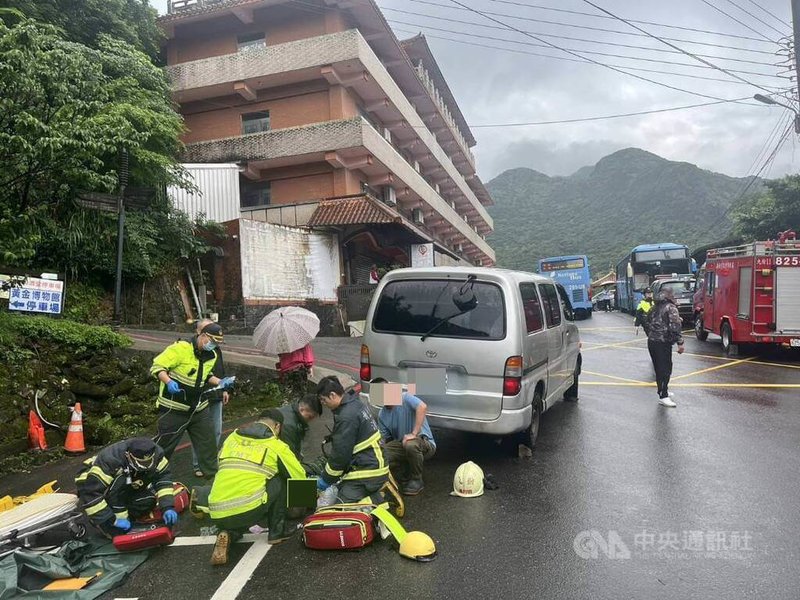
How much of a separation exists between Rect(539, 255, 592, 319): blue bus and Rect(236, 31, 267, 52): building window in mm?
17540

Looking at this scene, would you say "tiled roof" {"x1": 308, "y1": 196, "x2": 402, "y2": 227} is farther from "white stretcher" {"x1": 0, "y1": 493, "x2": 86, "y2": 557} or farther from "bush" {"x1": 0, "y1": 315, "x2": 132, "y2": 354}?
"white stretcher" {"x1": 0, "y1": 493, "x2": 86, "y2": 557}

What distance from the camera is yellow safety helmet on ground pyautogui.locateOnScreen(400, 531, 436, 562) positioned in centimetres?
354

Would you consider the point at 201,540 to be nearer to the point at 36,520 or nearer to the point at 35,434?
the point at 36,520

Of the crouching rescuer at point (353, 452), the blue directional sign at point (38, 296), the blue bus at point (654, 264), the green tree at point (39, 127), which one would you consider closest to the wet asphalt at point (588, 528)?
the crouching rescuer at point (353, 452)

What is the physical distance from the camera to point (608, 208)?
106m

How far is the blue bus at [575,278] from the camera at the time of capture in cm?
2881

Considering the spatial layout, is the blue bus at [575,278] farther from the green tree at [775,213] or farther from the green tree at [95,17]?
the green tree at [95,17]

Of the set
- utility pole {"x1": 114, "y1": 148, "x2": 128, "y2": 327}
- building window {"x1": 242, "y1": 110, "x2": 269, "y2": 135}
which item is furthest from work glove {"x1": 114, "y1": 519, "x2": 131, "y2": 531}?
building window {"x1": 242, "y1": 110, "x2": 269, "y2": 135}

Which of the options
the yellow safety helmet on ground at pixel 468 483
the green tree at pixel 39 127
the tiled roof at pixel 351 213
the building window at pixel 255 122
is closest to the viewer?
the yellow safety helmet on ground at pixel 468 483

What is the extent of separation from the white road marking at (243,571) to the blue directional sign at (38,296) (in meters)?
6.88

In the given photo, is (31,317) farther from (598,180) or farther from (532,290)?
(598,180)

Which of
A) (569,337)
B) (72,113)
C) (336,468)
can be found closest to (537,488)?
(336,468)

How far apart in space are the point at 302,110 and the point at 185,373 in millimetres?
19104

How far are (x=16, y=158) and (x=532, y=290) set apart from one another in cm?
593
